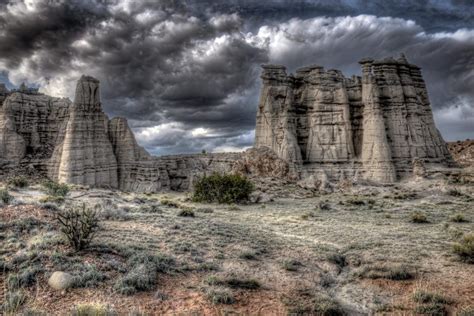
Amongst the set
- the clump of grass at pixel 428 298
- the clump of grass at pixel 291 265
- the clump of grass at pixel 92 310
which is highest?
the clump of grass at pixel 92 310

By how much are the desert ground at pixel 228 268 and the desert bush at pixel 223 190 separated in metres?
12.3

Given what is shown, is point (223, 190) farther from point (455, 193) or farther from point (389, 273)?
point (455, 193)

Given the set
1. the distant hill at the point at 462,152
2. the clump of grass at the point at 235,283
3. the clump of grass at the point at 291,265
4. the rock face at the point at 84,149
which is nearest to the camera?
the clump of grass at the point at 235,283

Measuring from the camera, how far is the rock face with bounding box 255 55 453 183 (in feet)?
131

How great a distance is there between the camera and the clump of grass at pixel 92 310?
553cm

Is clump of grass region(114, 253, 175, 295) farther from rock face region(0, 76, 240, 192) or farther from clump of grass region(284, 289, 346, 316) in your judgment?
rock face region(0, 76, 240, 192)

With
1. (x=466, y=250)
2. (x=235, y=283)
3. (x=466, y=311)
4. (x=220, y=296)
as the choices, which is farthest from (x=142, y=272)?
(x=466, y=250)

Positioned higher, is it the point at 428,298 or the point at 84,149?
the point at 84,149

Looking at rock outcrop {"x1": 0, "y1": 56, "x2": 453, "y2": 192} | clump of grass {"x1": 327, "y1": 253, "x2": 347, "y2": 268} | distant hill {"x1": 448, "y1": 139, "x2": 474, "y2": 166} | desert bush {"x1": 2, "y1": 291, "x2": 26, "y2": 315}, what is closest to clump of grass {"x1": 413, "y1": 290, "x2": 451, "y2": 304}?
clump of grass {"x1": 327, "y1": 253, "x2": 347, "y2": 268}

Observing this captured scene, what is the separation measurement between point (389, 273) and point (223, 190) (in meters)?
21.1

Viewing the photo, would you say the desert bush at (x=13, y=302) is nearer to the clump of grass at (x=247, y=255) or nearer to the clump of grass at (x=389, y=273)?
the clump of grass at (x=247, y=255)

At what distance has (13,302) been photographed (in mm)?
5973

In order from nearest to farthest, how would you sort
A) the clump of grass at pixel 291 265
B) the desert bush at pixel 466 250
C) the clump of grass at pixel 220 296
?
the clump of grass at pixel 220 296 → the clump of grass at pixel 291 265 → the desert bush at pixel 466 250

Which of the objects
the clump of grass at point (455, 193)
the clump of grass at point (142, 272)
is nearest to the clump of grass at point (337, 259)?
the clump of grass at point (142, 272)
